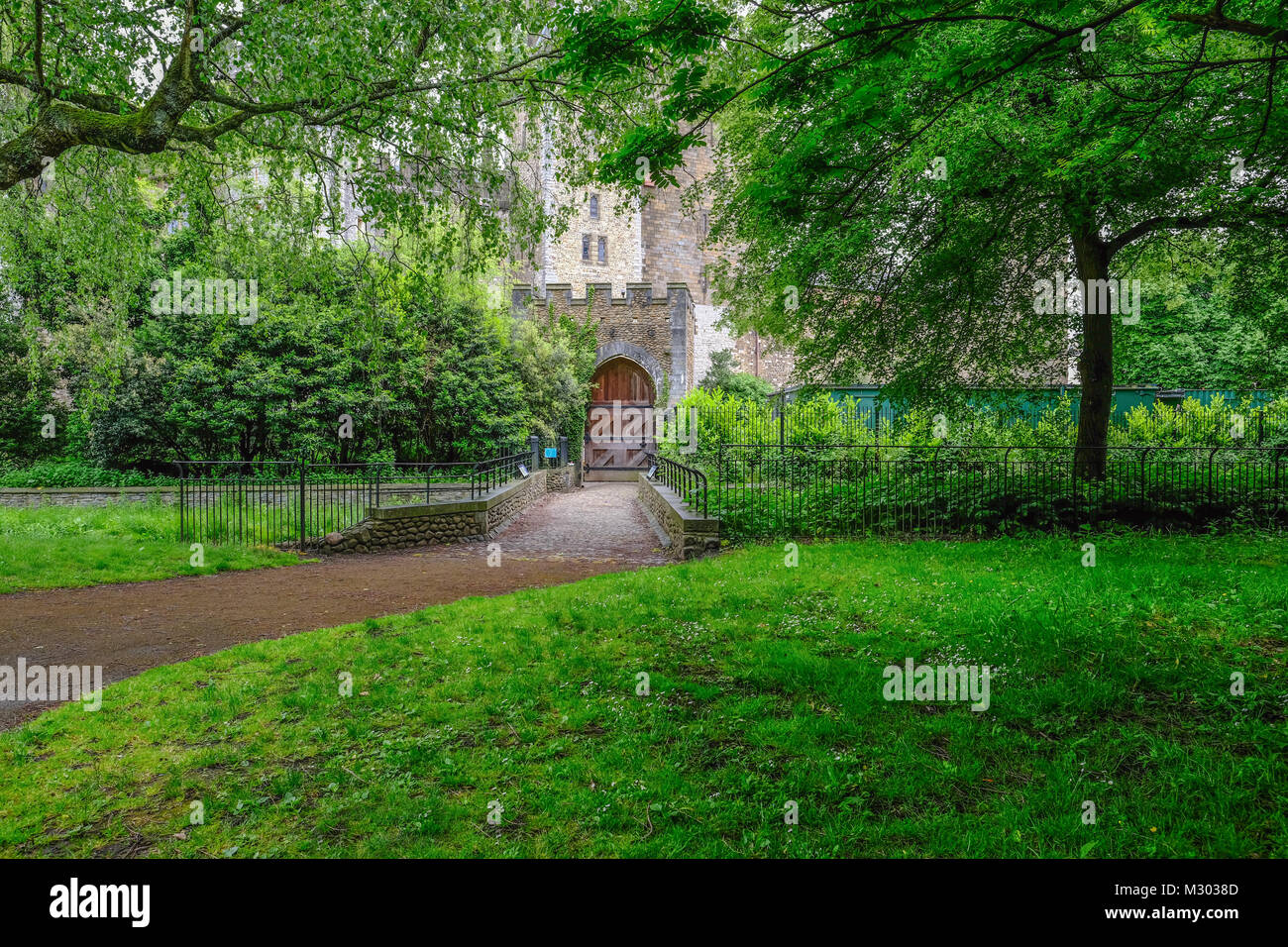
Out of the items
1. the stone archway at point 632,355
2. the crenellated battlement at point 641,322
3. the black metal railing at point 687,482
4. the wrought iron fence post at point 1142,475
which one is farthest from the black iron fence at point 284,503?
the crenellated battlement at point 641,322

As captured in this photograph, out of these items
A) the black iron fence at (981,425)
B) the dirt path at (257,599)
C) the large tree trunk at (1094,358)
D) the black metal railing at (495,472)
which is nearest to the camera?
the dirt path at (257,599)

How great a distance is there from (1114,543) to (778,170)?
7407 millimetres

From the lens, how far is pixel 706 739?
3734 mm

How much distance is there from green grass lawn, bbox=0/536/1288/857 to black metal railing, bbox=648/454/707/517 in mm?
4319

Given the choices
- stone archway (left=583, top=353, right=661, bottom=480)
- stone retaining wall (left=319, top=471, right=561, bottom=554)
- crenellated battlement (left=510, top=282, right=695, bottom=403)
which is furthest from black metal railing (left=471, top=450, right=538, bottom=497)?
crenellated battlement (left=510, top=282, right=695, bottom=403)

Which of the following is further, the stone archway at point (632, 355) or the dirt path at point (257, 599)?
the stone archway at point (632, 355)

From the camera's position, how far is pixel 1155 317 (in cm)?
2622

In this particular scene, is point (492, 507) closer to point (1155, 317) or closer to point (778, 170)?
point (778, 170)

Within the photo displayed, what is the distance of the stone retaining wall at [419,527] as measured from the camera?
1084 centimetres

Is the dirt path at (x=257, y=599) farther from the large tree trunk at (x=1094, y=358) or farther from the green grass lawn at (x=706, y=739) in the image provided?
the large tree trunk at (x=1094, y=358)

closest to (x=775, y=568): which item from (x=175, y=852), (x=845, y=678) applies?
(x=845, y=678)

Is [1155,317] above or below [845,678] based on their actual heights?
above

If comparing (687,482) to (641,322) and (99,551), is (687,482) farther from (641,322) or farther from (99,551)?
(641,322)

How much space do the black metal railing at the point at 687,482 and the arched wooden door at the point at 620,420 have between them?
8251mm
